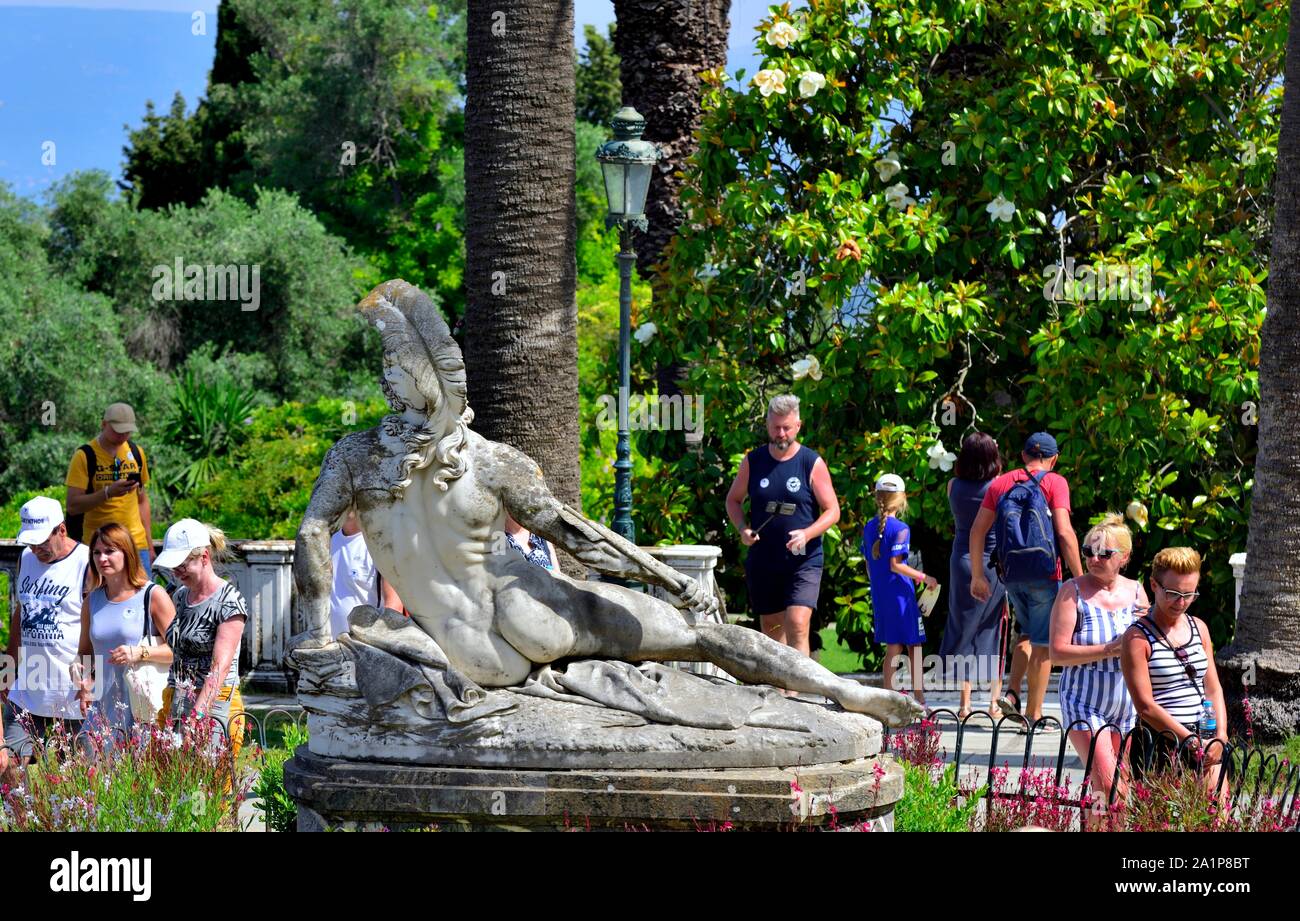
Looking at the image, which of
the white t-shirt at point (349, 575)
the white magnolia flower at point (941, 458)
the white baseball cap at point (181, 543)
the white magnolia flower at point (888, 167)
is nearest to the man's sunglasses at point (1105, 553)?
the white baseball cap at point (181, 543)

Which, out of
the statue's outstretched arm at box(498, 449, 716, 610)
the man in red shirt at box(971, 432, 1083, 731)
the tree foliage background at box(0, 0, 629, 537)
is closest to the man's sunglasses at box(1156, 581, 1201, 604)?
the statue's outstretched arm at box(498, 449, 716, 610)

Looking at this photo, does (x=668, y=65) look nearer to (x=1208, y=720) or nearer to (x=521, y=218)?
(x=521, y=218)

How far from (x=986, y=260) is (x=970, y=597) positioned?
10.8 feet

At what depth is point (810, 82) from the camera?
41.2ft

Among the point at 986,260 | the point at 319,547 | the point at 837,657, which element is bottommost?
the point at 837,657

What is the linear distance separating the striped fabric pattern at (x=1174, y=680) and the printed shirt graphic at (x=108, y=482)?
21.1 feet

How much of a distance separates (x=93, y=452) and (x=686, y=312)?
14.3 feet

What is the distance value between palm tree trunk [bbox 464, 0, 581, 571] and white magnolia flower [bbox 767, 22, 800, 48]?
2.62m

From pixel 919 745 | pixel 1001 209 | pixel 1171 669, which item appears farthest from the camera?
pixel 1001 209

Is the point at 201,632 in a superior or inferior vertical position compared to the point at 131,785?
superior

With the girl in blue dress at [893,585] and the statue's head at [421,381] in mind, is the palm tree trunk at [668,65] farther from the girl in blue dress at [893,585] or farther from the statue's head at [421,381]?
the statue's head at [421,381]

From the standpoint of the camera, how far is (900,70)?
504 inches

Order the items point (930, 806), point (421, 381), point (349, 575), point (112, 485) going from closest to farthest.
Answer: point (421, 381) < point (930, 806) < point (349, 575) < point (112, 485)

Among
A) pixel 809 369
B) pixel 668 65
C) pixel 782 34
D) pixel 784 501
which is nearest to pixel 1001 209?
pixel 809 369
